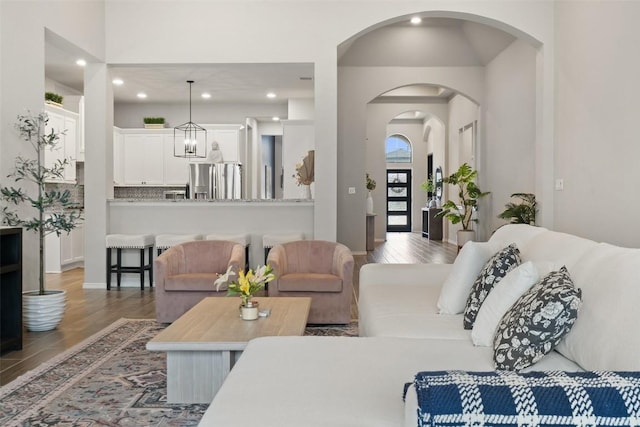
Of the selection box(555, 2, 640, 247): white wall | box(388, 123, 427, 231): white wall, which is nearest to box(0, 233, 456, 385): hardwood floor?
box(555, 2, 640, 247): white wall

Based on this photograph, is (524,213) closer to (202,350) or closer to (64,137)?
(202,350)

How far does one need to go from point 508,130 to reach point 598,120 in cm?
346

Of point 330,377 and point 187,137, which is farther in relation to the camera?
point 187,137

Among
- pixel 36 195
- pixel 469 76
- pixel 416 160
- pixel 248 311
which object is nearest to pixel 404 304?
pixel 248 311

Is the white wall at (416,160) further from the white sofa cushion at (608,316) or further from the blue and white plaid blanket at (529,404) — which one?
the blue and white plaid blanket at (529,404)

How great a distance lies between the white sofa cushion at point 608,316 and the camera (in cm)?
156

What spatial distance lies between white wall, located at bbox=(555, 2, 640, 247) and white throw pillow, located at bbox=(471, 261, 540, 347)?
8.54ft

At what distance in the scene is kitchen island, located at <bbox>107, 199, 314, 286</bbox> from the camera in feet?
21.4

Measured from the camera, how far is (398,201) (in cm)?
1767

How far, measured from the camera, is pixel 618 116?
449 centimetres

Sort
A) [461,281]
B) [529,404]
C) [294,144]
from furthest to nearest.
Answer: [294,144]
[461,281]
[529,404]

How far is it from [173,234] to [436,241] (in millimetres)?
8161

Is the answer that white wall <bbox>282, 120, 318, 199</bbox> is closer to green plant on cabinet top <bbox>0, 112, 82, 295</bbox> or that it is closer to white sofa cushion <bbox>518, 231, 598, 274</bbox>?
green plant on cabinet top <bbox>0, 112, 82, 295</bbox>

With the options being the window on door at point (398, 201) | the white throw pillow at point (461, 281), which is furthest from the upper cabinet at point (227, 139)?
the white throw pillow at point (461, 281)
